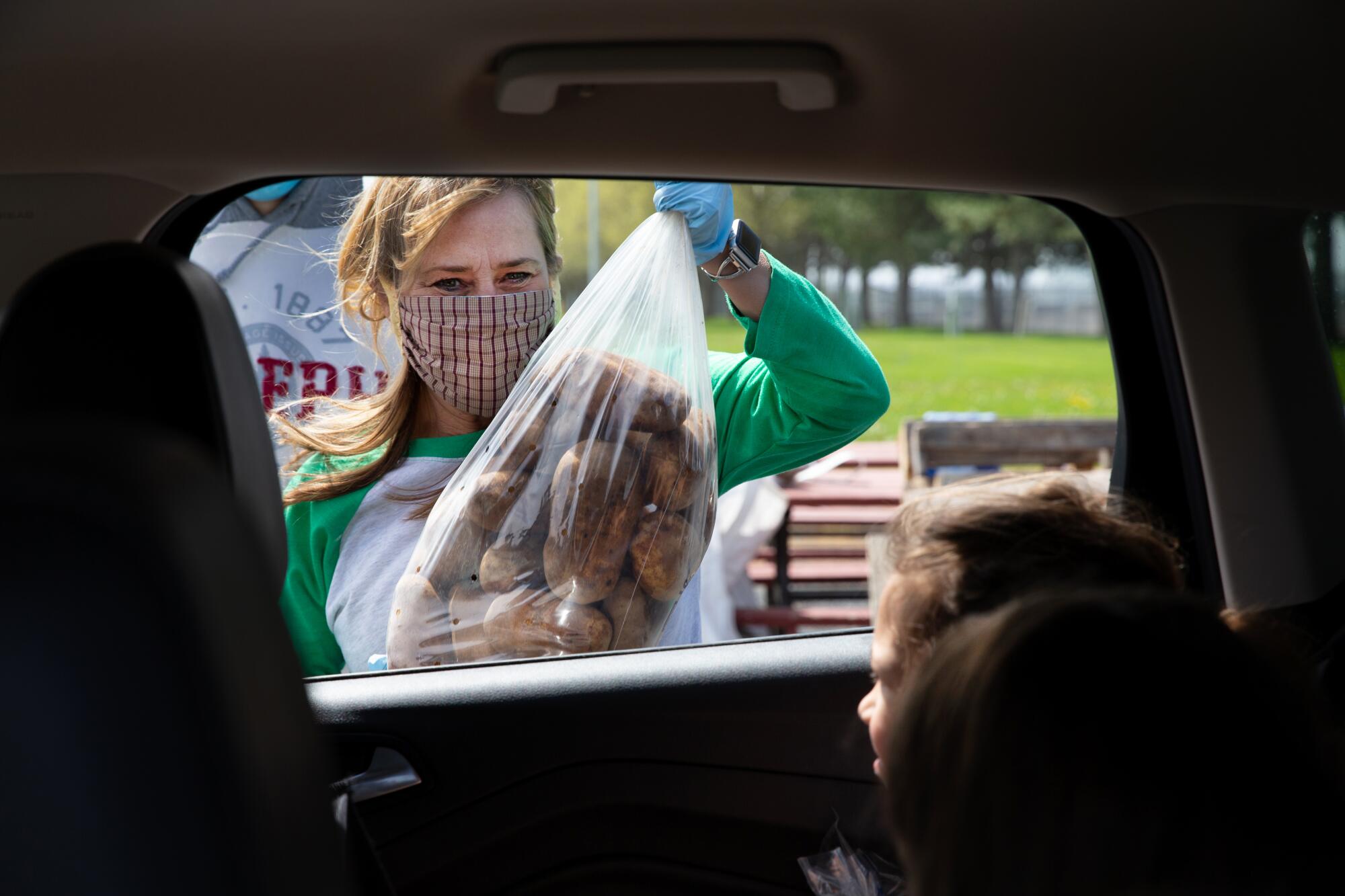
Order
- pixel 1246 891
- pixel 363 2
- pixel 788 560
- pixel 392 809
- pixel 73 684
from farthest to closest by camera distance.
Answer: pixel 788 560, pixel 392 809, pixel 363 2, pixel 1246 891, pixel 73 684

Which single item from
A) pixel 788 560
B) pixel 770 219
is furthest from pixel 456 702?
pixel 770 219

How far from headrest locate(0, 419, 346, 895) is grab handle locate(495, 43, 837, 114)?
883 mm

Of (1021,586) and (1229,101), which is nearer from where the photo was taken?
(1021,586)

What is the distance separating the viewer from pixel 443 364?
1818mm

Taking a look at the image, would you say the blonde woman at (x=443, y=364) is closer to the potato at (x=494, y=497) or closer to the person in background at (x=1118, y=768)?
the potato at (x=494, y=497)

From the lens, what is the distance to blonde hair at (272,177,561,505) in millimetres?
1755

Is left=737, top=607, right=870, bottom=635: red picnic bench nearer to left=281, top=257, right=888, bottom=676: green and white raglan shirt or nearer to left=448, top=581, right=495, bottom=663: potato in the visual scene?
left=281, top=257, right=888, bottom=676: green and white raglan shirt

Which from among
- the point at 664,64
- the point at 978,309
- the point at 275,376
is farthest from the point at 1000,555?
the point at 978,309

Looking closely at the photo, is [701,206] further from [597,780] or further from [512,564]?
[597,780]

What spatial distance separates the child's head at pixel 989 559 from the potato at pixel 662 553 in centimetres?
58

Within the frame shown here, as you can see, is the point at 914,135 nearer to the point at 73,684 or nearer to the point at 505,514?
the point at 505,514

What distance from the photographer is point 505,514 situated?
173cm

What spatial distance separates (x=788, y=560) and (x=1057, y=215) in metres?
3.39

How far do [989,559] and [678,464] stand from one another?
72 centimetres
